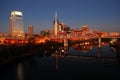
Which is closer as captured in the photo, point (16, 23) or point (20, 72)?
point (20, 72)

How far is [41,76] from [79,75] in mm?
1496

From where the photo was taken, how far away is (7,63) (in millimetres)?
9195

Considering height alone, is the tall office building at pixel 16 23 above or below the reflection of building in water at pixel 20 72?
above

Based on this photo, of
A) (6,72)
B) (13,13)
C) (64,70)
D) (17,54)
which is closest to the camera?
(6,72)

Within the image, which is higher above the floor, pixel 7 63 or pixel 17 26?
pixel 17 26

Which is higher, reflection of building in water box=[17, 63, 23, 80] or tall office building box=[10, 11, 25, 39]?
tall office building box=[10, 11, 25, 39]

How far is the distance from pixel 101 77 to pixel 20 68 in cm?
360

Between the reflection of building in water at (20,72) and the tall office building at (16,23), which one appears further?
the tall office building at (16,23)

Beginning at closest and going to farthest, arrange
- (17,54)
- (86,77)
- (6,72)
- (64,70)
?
(86,77), (6,72), (64,70), (17,54)

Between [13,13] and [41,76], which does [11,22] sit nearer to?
[13,13]

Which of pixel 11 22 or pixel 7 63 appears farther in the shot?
pixel 11 22

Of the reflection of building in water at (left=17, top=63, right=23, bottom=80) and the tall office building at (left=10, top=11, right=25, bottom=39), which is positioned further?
the tall office building at (left=10, top=11, right=25, bottom=39)

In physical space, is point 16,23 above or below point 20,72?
above

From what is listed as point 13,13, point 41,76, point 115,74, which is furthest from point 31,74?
point 13,13
